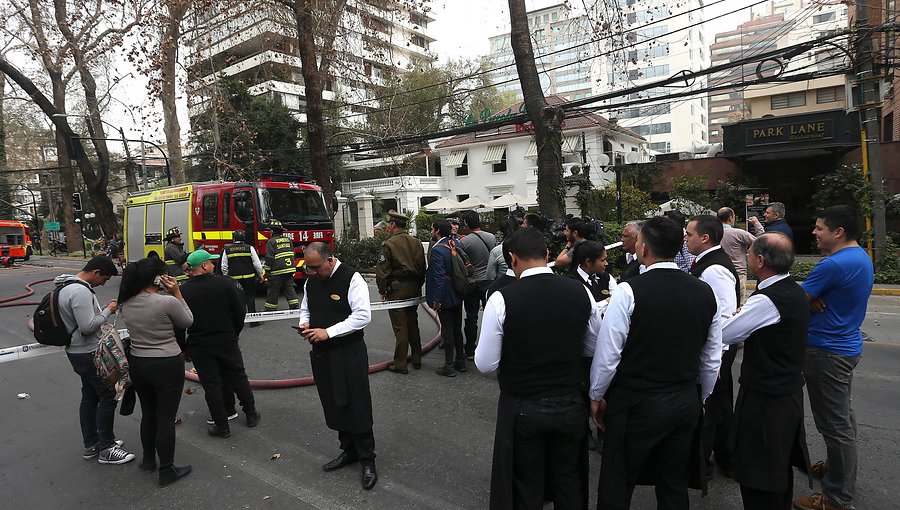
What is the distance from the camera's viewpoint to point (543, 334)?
2.41 metres

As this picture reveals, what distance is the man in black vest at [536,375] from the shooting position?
2.43 meters

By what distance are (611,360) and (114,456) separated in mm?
4024

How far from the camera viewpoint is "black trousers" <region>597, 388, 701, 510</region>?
94.7 inches

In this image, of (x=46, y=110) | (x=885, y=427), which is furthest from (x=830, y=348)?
(x=46, y=110)

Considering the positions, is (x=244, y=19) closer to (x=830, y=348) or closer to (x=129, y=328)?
(x=129, y=328)

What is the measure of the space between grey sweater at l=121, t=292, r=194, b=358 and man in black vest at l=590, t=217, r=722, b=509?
3.04m

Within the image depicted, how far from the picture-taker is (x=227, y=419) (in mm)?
4594

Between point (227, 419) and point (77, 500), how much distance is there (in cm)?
121

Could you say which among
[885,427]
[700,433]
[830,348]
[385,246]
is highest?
[385,246]

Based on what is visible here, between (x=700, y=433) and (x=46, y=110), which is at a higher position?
(x=46, y=110)

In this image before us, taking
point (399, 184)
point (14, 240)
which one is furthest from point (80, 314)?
Result: point (14, 240)

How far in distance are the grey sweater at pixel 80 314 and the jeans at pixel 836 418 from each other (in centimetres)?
500

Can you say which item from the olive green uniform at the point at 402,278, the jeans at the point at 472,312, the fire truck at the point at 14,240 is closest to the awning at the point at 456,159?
the fire truck at the point at 14,240

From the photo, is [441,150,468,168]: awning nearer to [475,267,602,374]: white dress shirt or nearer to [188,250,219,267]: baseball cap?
[188,250,219,267]: baseball cap
